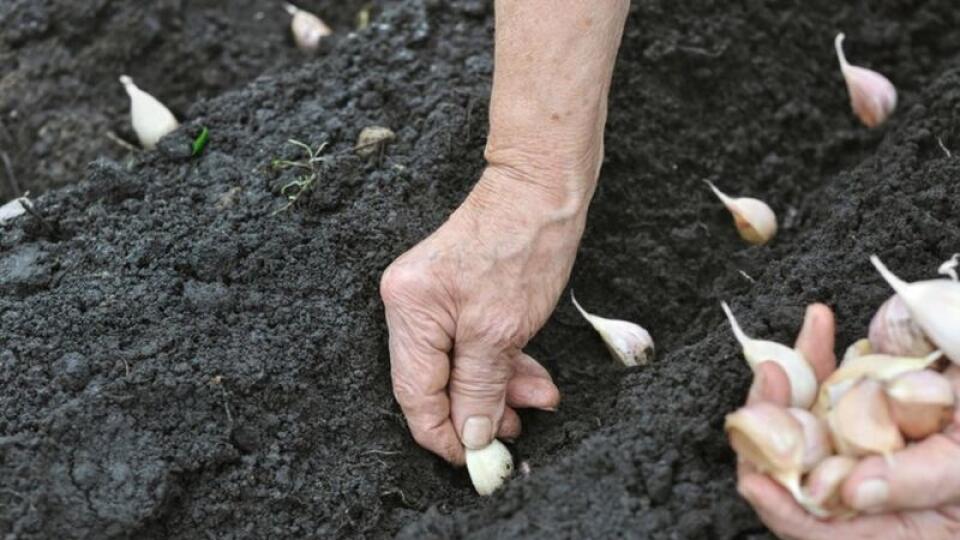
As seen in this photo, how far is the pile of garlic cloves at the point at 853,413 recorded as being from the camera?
5.66 ft

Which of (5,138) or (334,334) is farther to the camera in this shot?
(5,138)

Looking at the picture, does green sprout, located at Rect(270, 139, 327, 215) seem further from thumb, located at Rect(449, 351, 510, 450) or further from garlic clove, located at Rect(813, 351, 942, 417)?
garlic clove, located at Rect(813, 351, 942, 417)

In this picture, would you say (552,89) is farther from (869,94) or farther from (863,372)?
(869,94)

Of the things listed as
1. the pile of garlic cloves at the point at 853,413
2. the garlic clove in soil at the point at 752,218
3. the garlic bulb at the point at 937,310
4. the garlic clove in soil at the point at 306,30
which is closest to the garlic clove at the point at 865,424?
the pile of garlic cloves at the point at 853,413

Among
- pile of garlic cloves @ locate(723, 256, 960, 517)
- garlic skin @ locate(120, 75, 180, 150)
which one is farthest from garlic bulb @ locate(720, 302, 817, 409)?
garlic skin @ locate(120, 75, 180, 150)

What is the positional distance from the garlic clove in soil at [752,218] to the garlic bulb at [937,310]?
859 mm

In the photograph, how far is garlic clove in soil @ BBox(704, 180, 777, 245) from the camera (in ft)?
8.95

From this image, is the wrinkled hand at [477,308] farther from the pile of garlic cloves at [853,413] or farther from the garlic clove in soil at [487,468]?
the pile of garlic cloves at [853,413]

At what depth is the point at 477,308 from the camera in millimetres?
2162

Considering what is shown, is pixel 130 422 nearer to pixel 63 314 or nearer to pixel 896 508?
pixel 63 314

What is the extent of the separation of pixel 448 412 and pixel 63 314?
29.9 inches

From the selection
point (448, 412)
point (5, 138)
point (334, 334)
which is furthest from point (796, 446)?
point (5, 138)

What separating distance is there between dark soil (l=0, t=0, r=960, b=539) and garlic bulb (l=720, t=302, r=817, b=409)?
13 cm

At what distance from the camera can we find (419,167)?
257cm
